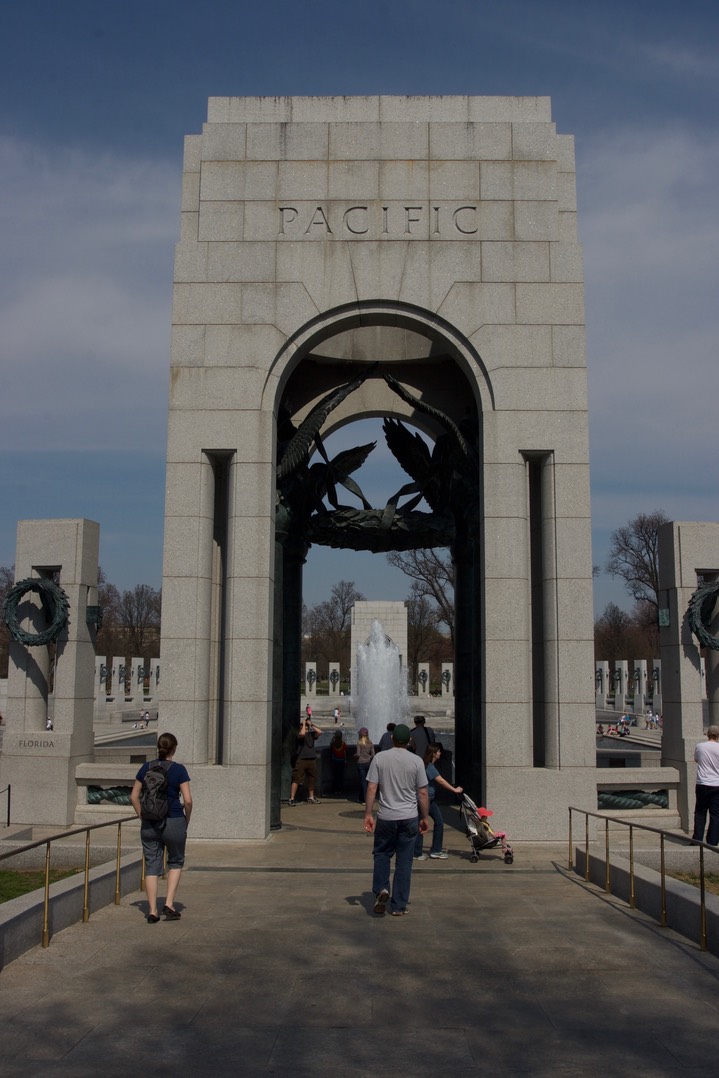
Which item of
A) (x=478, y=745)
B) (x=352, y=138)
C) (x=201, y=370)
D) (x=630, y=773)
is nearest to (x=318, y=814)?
(x=478, y=745)

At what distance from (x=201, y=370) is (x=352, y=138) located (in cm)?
426

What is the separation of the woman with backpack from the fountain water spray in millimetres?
34176

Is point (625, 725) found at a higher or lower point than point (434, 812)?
lower

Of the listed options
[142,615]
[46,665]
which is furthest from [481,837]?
[142,615]

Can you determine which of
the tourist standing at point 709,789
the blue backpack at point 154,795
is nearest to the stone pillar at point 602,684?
the tourist standing at point 709,789

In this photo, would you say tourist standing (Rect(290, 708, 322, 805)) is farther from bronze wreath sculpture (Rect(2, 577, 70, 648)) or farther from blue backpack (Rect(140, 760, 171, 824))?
blue backpack (Rect(140, 760, 171, 824))

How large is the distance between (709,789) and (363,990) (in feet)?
20.2

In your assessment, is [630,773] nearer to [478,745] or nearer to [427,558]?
[478,745]

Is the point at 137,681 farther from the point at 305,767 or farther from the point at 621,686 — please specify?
the point at 305,767

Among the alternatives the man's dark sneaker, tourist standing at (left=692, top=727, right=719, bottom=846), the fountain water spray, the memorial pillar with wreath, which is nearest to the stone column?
the fountain water spray

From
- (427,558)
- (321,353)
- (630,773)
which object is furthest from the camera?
(427,558)

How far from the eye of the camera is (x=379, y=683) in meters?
48.1

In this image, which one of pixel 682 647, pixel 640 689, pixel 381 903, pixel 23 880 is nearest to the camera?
pixel 381 903

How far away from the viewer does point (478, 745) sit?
49.6 ft
